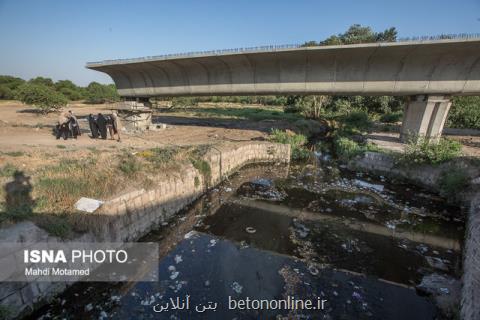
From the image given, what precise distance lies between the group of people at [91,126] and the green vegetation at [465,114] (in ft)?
90.2

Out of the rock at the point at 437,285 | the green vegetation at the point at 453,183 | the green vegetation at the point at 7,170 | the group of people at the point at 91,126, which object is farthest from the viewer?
the group of people at the point at 91,126

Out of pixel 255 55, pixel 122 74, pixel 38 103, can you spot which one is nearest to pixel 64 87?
pixel 38 103

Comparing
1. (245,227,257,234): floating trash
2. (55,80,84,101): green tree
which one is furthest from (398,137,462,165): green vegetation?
(55,80,84,101): green tree

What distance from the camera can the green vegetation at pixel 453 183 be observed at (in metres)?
8.76

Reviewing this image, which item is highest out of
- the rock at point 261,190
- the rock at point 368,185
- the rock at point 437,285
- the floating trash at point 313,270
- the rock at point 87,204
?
the rock at point 87,204

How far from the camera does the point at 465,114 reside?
20.1 meters

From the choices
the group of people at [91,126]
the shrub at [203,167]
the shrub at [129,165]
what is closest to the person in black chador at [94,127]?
the group of people at [91,126]

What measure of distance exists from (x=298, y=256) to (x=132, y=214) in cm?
455

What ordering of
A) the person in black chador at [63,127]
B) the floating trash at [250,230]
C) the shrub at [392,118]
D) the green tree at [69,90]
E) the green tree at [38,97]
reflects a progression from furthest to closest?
the green tree at [69,90] → the shrub at [392,118] → the green tree at [38,97] → the person in black chador at [63,127] → the floating trash at [250,230]

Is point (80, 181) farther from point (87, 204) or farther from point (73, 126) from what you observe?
point (73, 126)

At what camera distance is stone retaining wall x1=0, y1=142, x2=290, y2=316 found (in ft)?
12.8

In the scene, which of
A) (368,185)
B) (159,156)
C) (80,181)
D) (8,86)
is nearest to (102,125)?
(159,156)

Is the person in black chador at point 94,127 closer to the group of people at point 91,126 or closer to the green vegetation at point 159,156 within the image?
the group of people at point 91,126

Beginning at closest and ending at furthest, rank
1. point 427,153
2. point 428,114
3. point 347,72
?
point 427,153, point 428,114, point 347,72
